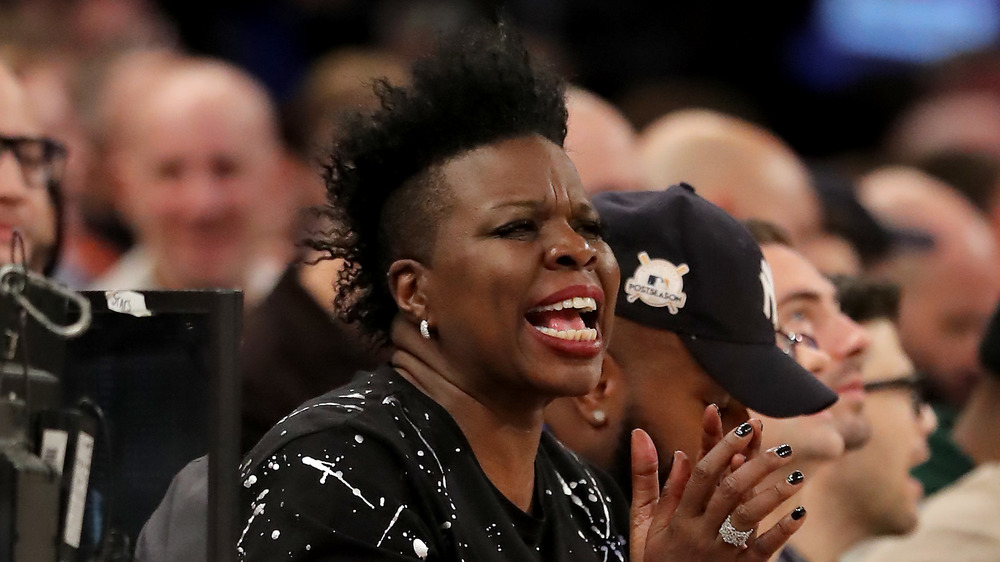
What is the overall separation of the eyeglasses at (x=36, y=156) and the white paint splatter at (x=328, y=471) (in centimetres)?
110

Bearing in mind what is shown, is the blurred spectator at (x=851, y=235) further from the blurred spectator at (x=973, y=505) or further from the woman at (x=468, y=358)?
the woman at (x=468, y=358)

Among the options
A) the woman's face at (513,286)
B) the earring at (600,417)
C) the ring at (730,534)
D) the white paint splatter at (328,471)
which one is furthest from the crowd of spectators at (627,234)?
the white paint splatter at (328,471)

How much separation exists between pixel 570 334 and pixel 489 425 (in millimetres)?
187

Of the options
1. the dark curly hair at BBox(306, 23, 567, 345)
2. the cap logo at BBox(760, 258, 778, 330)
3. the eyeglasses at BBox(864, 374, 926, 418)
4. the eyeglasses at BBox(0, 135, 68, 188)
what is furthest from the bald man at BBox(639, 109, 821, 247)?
the dark curly hair at BBox(306, 23, 567, 345)

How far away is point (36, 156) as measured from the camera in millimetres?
2912

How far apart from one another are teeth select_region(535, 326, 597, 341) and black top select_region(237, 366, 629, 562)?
0.62ft

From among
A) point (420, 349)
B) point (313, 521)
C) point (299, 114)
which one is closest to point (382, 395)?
point (420, 349)

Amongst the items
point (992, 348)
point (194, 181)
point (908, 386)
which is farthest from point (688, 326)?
point (194, 181)

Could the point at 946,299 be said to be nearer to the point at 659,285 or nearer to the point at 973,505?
the point at 973,505

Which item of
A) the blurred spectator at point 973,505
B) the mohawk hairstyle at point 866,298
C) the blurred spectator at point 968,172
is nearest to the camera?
the blurred spectator at point 973,505

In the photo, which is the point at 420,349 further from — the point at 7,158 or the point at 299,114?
the point at 299,114

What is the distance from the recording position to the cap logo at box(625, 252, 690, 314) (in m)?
2.76

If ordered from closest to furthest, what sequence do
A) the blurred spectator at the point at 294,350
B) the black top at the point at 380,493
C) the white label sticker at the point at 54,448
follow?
the white label sticker at the point at 54,448 < the black top at the point at 380,493 < the blurred spectator at the point at 294,350

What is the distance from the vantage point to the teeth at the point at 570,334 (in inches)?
87.6
